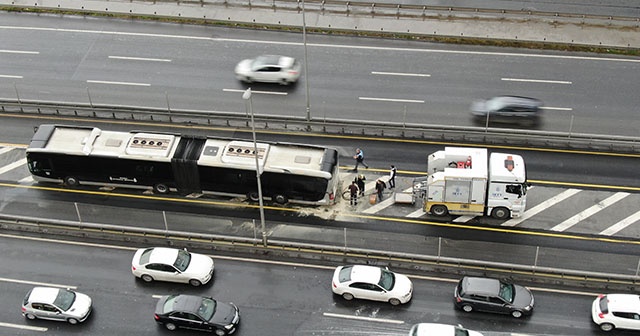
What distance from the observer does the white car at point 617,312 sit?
110 feet

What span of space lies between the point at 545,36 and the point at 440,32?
7712 millimetres

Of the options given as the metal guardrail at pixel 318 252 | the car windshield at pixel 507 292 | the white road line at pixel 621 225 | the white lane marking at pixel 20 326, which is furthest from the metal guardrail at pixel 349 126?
the white lane marking at pixel 20 326

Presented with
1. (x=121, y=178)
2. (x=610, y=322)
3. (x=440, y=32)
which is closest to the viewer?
(x=610, y=322)

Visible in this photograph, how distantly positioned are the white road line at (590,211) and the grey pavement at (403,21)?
16.3 m

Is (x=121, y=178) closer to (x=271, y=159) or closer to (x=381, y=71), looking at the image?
(x=271, y=159)

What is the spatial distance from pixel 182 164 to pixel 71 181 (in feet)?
23.9

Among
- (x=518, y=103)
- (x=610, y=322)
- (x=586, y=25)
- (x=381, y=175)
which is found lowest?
(x=610, y=322)

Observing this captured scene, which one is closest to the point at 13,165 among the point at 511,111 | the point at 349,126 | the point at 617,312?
the point at 349,126

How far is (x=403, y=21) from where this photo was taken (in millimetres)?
56875

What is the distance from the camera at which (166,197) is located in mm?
43125

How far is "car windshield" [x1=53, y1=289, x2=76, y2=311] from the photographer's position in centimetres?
3516

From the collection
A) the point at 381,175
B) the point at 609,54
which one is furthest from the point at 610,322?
the point at 609,54

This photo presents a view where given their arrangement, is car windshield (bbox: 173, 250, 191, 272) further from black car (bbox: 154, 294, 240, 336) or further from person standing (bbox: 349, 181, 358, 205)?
person standing (bbox: 349, 181, 358, 205)

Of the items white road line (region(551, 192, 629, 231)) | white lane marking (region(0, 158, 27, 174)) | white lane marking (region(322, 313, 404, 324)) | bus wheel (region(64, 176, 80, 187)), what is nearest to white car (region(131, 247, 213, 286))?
white lane marking (region(322, 313, 404, 324))
